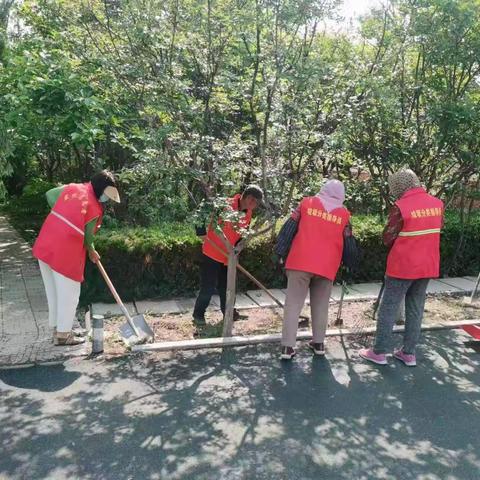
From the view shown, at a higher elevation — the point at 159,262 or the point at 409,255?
the point at 409,255

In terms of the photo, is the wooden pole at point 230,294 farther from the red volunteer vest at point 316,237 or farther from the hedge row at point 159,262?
the hedge row at point 159,262

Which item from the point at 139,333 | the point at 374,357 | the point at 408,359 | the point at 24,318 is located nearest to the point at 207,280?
the point at 139,333

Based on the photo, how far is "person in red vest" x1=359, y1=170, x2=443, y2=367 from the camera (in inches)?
174

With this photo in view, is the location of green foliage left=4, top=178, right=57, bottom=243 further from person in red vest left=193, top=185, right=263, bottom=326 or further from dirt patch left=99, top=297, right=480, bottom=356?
person in red vest left=193, top=185, right=263, bottom=326

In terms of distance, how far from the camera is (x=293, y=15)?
436cm

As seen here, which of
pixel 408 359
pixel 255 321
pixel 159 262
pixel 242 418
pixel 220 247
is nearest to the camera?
pixel 242 418

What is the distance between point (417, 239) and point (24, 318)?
4.02m

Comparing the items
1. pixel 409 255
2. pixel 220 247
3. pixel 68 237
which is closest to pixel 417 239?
pixel 409 255

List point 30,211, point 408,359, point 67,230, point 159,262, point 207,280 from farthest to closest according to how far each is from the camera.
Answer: point 30,211 → point 159,262 → point 207,280 → point 408,359 → point 67,230

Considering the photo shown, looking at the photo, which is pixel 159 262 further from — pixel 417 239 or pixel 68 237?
pixel 417 239

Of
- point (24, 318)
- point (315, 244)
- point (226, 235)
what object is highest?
point (315, 244)

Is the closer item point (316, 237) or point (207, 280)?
point (316, 237)

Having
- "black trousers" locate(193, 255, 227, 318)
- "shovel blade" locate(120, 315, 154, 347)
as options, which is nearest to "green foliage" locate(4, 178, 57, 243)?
"black trousers" locate(193, 255, 227, 318)

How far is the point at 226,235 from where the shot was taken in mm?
5195
